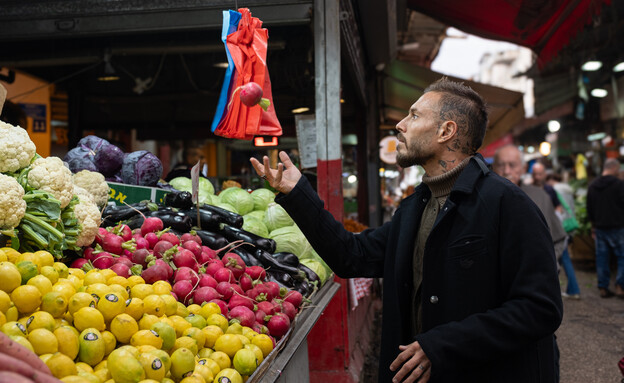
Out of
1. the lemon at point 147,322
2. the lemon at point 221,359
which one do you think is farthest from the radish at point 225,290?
the lemon at point 147,322

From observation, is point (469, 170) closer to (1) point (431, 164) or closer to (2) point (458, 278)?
(1) point (431, 164)

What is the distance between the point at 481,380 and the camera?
217 cm

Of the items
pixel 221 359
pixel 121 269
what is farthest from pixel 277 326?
pixel 121 269

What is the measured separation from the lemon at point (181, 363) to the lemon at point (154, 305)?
0.84 ft

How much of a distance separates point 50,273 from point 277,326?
1.16 m

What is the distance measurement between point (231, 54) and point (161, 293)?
1.74 metres

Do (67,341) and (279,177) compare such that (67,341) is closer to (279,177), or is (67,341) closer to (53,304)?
(53,304)

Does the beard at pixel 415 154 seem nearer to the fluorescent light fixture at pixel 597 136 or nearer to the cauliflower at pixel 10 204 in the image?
the cauliflower at pixel 10 204

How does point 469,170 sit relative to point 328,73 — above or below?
below

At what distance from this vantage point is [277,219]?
4.69 metres

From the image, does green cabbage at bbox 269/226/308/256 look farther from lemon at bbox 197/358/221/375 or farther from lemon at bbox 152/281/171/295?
lemon at bbox 197/358/221/375

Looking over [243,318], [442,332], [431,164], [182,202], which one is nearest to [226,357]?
[243,318]

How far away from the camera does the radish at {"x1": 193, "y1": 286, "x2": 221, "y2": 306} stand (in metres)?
2.67

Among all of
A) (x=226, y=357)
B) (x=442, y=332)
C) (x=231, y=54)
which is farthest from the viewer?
(x=231, y=54)
